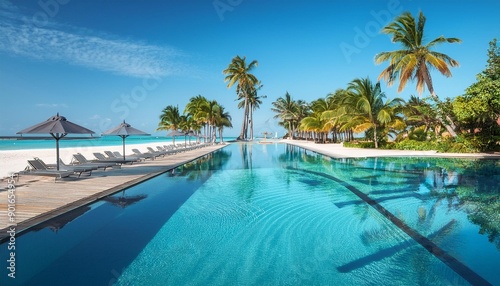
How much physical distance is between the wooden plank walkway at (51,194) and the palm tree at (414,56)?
1918 centimetres

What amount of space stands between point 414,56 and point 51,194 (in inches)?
877

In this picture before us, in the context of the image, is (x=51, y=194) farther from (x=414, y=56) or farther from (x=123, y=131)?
(x=414, y=56)

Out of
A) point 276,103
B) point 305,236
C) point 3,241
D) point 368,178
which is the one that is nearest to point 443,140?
point 368,178

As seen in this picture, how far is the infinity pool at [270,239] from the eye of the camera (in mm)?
3662

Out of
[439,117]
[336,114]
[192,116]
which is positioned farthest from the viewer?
[192,116]

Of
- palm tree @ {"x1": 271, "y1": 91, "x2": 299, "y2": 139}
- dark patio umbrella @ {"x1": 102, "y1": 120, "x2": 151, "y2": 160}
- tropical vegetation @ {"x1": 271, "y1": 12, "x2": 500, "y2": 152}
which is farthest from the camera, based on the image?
palm tree @ {"x1": 271, "y1": 91, "x2": 299, "y2": 139}

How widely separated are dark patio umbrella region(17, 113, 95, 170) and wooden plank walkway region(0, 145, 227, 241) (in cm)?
128

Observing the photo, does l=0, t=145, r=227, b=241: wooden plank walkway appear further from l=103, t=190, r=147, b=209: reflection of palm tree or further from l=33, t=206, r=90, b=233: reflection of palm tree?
l=103, t=190, r=147, b=209: reflection of palm tree

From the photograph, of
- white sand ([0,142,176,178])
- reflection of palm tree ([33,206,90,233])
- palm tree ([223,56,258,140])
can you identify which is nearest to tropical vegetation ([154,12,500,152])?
palm tree ([223,56,258,140])

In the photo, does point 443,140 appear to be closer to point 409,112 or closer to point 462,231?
point 409,112

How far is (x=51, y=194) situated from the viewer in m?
7.04

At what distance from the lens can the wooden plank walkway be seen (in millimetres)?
5121

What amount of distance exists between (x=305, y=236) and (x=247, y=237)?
3.38 ft

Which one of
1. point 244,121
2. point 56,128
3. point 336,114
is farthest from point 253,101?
point 56,128
